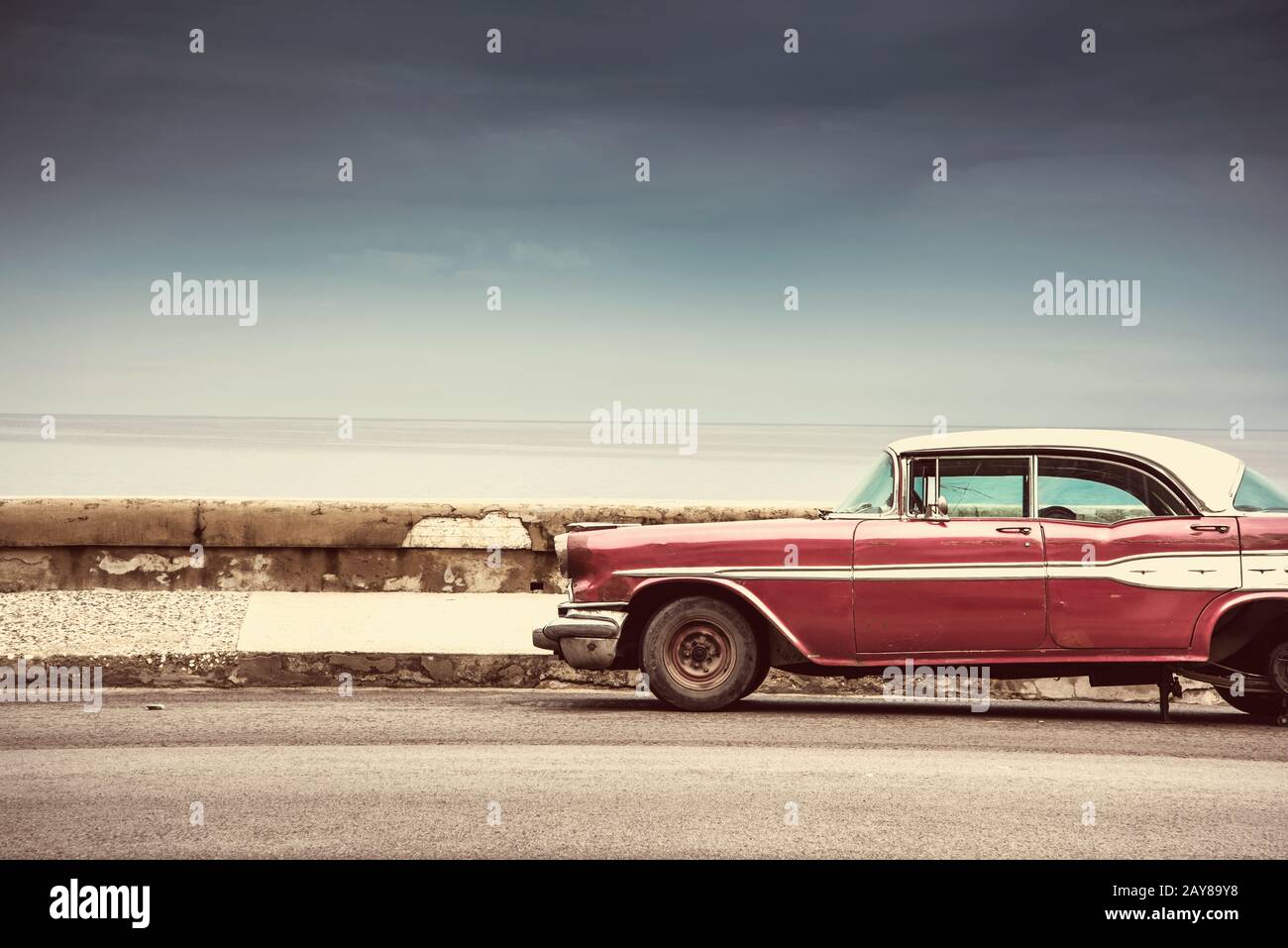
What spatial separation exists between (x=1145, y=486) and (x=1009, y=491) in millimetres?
767

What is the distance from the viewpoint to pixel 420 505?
12.8 meters

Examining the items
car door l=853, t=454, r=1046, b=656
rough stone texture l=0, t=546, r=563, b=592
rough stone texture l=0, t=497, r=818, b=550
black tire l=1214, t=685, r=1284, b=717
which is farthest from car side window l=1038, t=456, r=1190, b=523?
rough stone texture l=0, t=546, r=563, b=592

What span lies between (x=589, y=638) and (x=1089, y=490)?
10.1 ft

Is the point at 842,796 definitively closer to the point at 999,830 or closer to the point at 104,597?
the point at 999,830

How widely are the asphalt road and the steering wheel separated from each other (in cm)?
121

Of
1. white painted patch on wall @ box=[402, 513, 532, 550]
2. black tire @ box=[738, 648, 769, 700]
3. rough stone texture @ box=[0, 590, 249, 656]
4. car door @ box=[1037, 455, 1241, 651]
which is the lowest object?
black tire @ box=[738, 648, 769, 700]

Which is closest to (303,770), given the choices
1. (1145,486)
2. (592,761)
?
(592,761)

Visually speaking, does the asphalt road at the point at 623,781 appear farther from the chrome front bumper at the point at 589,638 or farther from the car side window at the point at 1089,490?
the car side window at the point at 1089,490

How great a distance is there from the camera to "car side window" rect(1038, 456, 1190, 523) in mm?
8414

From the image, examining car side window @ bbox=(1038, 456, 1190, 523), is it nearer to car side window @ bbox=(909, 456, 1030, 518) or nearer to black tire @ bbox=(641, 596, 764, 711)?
car side window @ bbox=(909, 456, 1030, 518)

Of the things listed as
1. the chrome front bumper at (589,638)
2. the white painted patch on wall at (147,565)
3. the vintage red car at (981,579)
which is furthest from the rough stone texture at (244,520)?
the chrome front bumper at (589,638)

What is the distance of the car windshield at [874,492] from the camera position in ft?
28.4

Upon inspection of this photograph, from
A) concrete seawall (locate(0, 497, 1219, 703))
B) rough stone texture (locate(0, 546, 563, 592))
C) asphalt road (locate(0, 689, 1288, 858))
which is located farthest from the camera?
rough stone texture (locate(0, 546, 563, 592))

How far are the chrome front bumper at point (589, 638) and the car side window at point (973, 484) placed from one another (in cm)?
191
